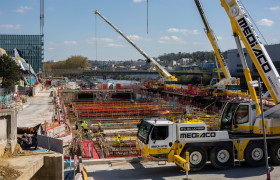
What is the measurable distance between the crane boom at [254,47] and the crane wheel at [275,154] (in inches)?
79.9

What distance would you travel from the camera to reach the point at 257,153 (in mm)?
12875

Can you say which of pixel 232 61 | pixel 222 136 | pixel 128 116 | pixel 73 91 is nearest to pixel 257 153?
pixel 222 136

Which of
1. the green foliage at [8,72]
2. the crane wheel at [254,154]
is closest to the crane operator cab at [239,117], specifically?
the crane wheel at [254,154]

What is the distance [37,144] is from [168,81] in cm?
4568

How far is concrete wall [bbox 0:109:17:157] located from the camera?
10.2m

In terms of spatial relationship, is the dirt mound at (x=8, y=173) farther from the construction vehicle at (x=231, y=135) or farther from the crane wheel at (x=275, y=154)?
the crane wheel at (x=275, y=154)

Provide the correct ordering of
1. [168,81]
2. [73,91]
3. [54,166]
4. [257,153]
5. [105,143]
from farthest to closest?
[73,91] → [168,81] → [105,143] → [257,153] → [54,166]

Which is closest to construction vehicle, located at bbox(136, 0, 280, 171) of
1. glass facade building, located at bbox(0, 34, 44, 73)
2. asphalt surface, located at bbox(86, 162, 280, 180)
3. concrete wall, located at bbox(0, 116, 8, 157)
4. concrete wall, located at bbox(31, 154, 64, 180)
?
asphalt surface, located at bbox(86, 162, 280, 180)

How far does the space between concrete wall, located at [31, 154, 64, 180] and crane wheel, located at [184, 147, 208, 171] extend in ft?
16.1

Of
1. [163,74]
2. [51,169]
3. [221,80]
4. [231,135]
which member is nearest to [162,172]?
[231,135]

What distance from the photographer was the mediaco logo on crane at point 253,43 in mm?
13703

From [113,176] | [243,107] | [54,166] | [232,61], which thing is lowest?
[113,176]

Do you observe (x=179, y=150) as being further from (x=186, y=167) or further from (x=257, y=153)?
(x=257, y=153)

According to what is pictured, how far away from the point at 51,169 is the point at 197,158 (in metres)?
5.82
